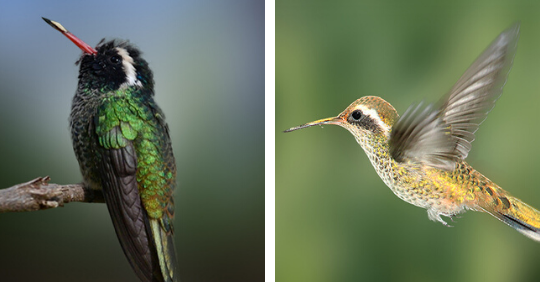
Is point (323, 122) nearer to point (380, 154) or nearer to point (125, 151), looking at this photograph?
point (380, 154)

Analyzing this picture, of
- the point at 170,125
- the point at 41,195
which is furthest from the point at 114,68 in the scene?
the point at 41,195

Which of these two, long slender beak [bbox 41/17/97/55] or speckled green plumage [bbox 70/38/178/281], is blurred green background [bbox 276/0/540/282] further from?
long slender beak [bbox 41/17/97/55]

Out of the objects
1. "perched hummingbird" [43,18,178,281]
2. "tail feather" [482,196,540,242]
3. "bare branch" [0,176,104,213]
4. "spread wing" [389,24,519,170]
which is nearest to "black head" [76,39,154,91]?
"perched hummingbird" [43,18,178,281]

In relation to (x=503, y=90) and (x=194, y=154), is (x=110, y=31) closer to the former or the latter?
(x=194, y=154)

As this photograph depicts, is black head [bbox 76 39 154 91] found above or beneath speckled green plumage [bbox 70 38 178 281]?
above

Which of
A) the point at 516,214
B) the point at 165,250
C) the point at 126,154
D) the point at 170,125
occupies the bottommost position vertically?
the point at 165,250

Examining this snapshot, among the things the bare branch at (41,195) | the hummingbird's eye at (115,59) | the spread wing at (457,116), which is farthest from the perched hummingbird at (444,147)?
the bare branch at (41,195)
